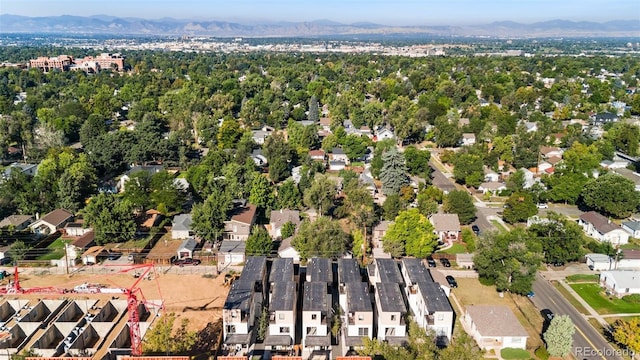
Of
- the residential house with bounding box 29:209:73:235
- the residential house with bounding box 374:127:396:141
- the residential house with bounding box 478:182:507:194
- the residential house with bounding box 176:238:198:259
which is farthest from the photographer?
the residential house with bounding box 374:127:396:141

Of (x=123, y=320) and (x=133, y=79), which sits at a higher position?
(x=133, y=79)

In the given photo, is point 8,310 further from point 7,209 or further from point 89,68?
point 89,68

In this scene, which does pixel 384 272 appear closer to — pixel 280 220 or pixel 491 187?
pixel 280 220

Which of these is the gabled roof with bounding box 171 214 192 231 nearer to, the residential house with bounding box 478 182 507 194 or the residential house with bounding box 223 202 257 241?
the residential house with bounding box 223 202 257 241

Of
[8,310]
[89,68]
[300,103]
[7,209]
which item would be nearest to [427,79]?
[300,103]

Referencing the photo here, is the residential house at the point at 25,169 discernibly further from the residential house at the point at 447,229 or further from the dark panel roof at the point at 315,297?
the residential house at the point at 447,229
